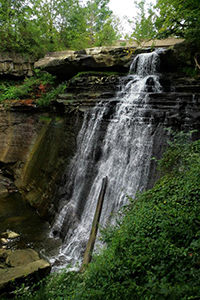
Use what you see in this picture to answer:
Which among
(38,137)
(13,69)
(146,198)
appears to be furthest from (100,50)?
(146,198)

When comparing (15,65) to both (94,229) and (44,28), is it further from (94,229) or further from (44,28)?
(94,229)

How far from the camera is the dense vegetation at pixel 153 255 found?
2819 mm

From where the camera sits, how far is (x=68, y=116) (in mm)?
11328

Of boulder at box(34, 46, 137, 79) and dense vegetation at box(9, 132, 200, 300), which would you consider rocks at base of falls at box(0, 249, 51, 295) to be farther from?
boulder at box(34, 46, 137, 79)

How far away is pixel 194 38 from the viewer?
26.9 feet

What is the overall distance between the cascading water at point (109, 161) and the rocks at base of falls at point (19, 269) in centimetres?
109

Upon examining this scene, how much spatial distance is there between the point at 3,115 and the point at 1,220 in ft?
24.1

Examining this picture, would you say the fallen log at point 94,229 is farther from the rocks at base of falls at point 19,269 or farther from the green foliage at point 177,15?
the green foliage at point 177,15

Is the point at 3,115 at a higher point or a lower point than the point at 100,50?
lower

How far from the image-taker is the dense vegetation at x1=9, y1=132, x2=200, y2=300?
282cm

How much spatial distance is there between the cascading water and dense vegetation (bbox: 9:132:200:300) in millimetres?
1968

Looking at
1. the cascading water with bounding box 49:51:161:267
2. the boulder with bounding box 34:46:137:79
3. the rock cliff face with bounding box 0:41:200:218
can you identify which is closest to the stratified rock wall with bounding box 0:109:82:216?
the rock cliff face with bounding box 0:41:200:218

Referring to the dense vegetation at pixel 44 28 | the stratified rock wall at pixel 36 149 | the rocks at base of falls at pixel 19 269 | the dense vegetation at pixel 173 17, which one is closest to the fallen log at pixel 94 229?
the rocks at base of falls at pixel 19 269

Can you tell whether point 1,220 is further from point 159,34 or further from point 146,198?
point 159,34
